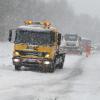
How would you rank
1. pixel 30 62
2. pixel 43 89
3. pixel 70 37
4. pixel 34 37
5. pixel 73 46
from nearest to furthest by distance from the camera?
pixel 43 89, pixel 30 62, pixel 34 37, pixel 73 46, pixel 70 37

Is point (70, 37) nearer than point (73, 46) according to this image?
No

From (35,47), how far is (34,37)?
72 centimetres

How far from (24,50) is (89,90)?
27.8 ft

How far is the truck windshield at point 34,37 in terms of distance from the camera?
27.4m

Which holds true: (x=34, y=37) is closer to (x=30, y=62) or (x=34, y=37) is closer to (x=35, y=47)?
(x=35, y=47)

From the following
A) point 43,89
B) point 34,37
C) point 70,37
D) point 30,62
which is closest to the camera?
point 43,89

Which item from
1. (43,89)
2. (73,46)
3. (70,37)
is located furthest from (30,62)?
(70,37)

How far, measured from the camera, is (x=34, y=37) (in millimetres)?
27594

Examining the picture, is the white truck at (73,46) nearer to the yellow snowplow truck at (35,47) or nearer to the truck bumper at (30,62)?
the yellow snowplow truck at (35,47)


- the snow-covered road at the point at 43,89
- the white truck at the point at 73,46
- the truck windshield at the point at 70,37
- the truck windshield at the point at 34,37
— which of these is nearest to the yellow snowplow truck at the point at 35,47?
the truck windshield at the point at 34,37

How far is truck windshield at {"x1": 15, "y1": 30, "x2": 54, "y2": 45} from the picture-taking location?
27381 millimetres

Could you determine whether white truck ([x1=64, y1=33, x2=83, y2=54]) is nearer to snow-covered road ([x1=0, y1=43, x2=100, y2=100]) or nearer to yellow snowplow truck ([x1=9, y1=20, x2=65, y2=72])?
yellow snowplow truck ([x1=9, y1=20, x2=65, y2=72])

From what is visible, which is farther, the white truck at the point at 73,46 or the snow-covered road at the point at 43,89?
the white truck at the point at 73,46

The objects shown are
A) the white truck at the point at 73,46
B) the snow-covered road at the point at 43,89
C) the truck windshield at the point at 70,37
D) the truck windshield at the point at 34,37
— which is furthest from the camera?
the truck windshield at the point at 70,37
